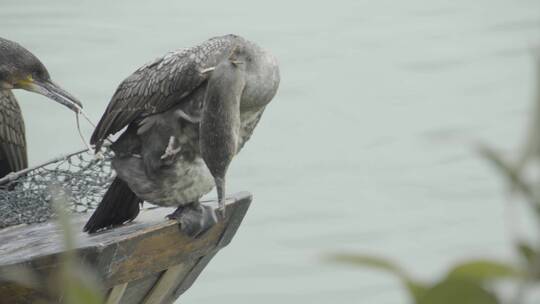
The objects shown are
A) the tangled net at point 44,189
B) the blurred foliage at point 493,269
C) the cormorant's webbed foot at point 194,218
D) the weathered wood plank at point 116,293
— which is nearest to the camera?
the blurred foliage at point 493,269

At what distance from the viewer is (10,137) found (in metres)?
4.59

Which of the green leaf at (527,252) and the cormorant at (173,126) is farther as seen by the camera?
the cormorant at (173,126)

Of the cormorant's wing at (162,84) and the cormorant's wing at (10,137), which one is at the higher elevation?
the cormorant's wing at (162,84)

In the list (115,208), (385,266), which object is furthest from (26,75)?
(385,266)

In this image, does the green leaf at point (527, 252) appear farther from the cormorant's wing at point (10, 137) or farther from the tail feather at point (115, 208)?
the cormorant's wing at point (10, 137)

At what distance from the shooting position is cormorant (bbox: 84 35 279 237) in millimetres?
2967

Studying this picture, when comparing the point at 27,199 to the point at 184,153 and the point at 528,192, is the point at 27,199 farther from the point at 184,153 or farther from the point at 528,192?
the point at 528,192

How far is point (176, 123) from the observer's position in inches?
127

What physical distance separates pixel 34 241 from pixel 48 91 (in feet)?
2.52

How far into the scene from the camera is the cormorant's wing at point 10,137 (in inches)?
180

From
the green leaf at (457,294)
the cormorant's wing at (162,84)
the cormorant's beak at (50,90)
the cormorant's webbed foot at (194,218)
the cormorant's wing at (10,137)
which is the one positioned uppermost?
the green leaf at (457,294)

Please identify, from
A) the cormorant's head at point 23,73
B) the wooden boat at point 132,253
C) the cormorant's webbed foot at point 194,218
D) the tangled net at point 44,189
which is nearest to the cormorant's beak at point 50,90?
the cormorant's head at point 23,73

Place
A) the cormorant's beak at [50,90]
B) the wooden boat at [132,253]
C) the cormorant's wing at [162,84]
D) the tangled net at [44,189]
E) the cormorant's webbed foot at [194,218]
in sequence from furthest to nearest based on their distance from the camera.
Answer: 1. the cormorant's beak at [50,90]
2. the tangled net at [44,189]
3. the cormorant's webbed foot at [194,218]
4. the cormorant's wing at [162,84]
5. the wooden boat at [132,253]

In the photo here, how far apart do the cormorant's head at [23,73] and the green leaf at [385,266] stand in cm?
357
